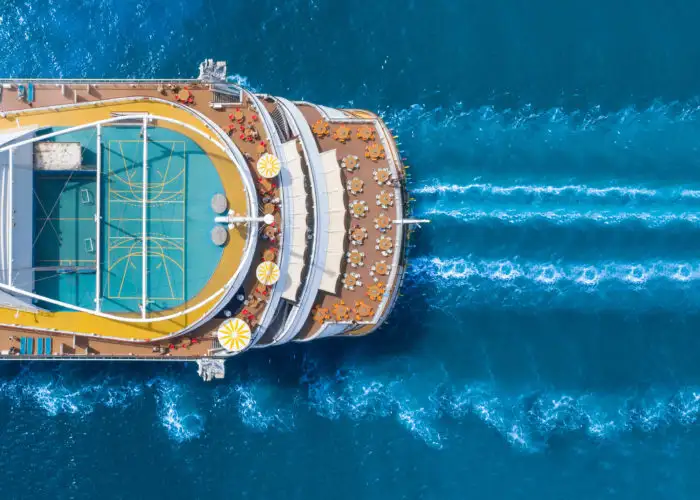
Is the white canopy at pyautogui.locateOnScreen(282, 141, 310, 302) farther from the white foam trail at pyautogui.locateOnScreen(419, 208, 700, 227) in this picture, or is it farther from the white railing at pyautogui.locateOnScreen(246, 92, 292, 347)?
the white foam trail at pyautogui.locateOnScreen(419, 208, 700, 227)

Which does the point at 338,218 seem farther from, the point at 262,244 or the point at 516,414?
the point at 516,414

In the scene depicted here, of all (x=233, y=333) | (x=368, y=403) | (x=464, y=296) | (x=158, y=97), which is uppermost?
(x=158, y=97)

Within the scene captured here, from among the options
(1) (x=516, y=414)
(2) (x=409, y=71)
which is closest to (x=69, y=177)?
(2) (x=409, y=71)

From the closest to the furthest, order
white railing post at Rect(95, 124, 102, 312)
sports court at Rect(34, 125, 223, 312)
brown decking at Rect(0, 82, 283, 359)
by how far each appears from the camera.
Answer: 1. white railing post at Rect(95, 124, 102, 312)
2. sports court at Rect(34, 125, 223, 312)
3. brown decking at Rect(0, 82, 283, 359)

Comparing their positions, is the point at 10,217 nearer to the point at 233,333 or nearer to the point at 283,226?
the point at 233,333

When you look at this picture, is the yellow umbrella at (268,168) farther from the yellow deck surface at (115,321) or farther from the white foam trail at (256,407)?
the white foam trail at (256,407)

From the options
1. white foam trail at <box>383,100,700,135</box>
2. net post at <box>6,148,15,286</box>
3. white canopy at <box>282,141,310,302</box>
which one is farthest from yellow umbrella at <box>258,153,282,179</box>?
net post at <box>6,148,15,286</box>

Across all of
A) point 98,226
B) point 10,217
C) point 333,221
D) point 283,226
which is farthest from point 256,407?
point 10,217
